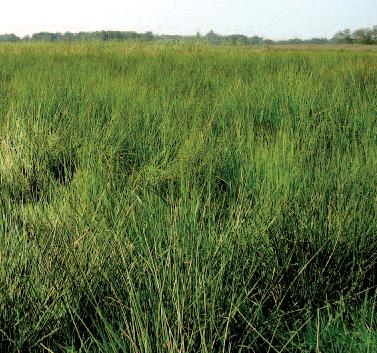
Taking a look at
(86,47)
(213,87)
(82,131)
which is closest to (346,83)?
(213,87)

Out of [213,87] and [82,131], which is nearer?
[82,131]

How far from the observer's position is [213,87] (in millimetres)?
3971

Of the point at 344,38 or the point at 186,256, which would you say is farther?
the point at 344,38

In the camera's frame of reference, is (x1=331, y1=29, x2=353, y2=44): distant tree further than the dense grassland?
Yes

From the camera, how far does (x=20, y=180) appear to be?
6.61 ft

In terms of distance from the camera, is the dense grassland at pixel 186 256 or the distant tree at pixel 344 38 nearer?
the dense grassland at pixel 186 256

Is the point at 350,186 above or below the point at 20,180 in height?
above

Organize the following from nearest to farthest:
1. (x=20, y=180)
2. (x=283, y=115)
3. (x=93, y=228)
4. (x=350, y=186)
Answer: (x=93, y=228)
(x=350, y=186)
(x=20, y=180)
(x=283, y=115)

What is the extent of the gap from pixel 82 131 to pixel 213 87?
174cm

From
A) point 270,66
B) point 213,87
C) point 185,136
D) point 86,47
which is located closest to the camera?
point 185,136

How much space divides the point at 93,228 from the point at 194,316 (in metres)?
0.40

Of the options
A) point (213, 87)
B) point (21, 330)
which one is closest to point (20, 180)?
point (21, 330)

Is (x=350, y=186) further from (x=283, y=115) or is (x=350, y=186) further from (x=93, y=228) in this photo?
(x=283, y=115)

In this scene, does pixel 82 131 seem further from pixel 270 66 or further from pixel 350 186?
pixel 270 66
